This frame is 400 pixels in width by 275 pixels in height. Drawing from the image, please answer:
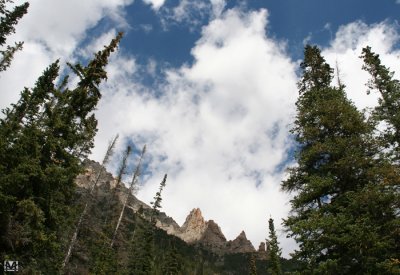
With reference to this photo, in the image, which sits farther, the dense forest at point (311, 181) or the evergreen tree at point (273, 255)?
the evergreen tree at point (273, 255)

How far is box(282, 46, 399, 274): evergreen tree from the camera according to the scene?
13359 millimetres

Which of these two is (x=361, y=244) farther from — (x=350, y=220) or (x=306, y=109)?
(x=306, y=109)

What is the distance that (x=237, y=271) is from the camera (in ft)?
609

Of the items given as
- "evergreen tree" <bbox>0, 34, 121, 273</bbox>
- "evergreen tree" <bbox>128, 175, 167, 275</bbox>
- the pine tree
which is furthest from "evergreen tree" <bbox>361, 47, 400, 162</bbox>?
"evergreen tree" <bbox>128, 175, 167, 275</bbox>

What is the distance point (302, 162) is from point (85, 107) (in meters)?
12.1

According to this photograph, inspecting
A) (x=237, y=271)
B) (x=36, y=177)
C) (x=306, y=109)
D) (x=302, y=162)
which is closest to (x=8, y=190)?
(x=36, y=177)

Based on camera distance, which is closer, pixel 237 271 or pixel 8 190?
pixel 8 190

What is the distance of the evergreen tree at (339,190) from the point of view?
13.4 metres

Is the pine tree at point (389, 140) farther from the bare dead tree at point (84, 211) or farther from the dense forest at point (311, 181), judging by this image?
the bare dead tree at point (84, 211)

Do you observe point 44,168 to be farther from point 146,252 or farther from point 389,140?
point 146,252

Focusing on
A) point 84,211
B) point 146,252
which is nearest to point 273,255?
point 146,252

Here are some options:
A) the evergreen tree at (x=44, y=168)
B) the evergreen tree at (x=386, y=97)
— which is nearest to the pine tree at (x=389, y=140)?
the evergreen tree at (x=386, y=97)

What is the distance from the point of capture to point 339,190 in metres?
16.3

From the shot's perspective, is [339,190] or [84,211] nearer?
[339,190]
